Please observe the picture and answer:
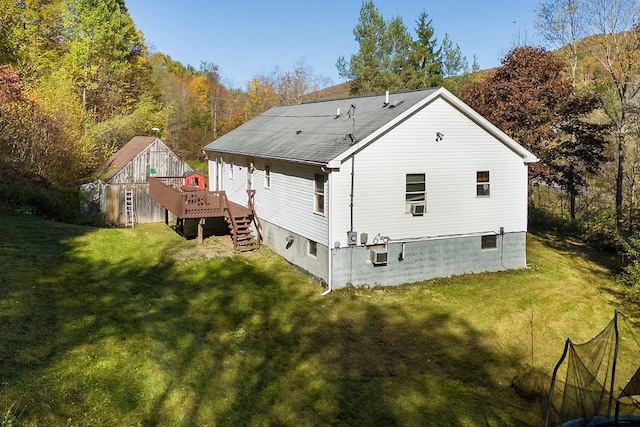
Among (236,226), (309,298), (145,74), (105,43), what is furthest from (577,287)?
(145,74)

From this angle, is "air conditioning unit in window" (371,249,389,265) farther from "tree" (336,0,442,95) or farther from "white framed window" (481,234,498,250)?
"tree" (336,0,442,95)

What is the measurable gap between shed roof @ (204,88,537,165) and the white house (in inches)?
2.9

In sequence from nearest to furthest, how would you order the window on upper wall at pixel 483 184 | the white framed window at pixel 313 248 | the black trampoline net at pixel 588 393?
the black trampoline net at pixel 588 393 < the white framed window at pixel 313 248 < the window on upper wall at pixel 483 184

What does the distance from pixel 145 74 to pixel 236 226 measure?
33.2m

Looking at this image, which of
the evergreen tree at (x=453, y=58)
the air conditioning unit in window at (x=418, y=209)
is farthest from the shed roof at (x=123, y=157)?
the evergreen tree at (x=453, y=58)

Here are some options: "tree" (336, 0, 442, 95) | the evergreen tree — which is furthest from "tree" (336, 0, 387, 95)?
the evergreen tree

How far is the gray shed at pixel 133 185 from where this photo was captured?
28.5 m

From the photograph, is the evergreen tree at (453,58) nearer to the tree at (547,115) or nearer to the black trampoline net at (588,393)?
the tree at (547,115)

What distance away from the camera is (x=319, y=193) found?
17047 millimetres

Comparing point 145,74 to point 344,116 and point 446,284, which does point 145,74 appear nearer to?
point 344,116

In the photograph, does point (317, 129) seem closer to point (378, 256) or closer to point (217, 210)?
point (217, 210)

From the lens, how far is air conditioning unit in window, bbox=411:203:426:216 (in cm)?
1731

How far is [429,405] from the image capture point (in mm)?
10266

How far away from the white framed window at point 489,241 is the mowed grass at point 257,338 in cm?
114
